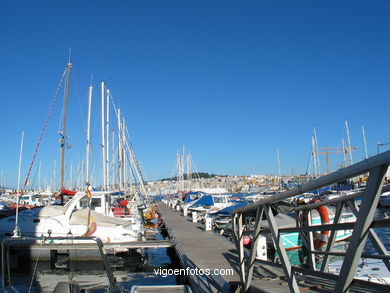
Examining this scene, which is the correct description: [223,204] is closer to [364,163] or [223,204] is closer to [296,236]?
[296,236]

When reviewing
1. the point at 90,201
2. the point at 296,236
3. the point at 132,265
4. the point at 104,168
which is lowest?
the point at 132,265

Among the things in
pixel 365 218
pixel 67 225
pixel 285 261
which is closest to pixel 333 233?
pixel 285 261

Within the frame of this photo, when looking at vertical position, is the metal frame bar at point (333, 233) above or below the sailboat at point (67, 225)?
above

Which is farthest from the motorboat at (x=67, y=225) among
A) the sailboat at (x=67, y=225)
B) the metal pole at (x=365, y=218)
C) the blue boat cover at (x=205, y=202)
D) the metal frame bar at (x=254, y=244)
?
the blue boat cover at (x=205, y=202)

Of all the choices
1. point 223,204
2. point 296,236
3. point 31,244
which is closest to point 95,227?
point 31,244

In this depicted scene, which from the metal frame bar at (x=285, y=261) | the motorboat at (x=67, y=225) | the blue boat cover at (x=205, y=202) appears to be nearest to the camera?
the metal frame bar at (x=285, y=261)

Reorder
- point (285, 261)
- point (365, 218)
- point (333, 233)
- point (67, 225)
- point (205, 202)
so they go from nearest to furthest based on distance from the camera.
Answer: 1. point (365, 218)
2. point (285, 261)
3. point (333, 233)
4. point (67, 225)
5. point (205, 202)

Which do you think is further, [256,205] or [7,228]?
[7,228]

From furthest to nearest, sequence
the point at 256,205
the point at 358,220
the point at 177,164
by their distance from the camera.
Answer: the point at 177,164
the point at 256,205
the point at 358,220

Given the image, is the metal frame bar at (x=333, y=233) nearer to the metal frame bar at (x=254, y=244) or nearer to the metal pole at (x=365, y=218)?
the metal frame bar at (x=254, y=244)

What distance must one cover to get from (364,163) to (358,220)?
1.60 ft

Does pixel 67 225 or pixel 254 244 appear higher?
pixel 254 244

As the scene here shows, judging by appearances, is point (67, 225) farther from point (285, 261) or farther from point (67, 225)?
point (285, 261)

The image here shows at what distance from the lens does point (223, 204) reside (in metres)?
35.2
